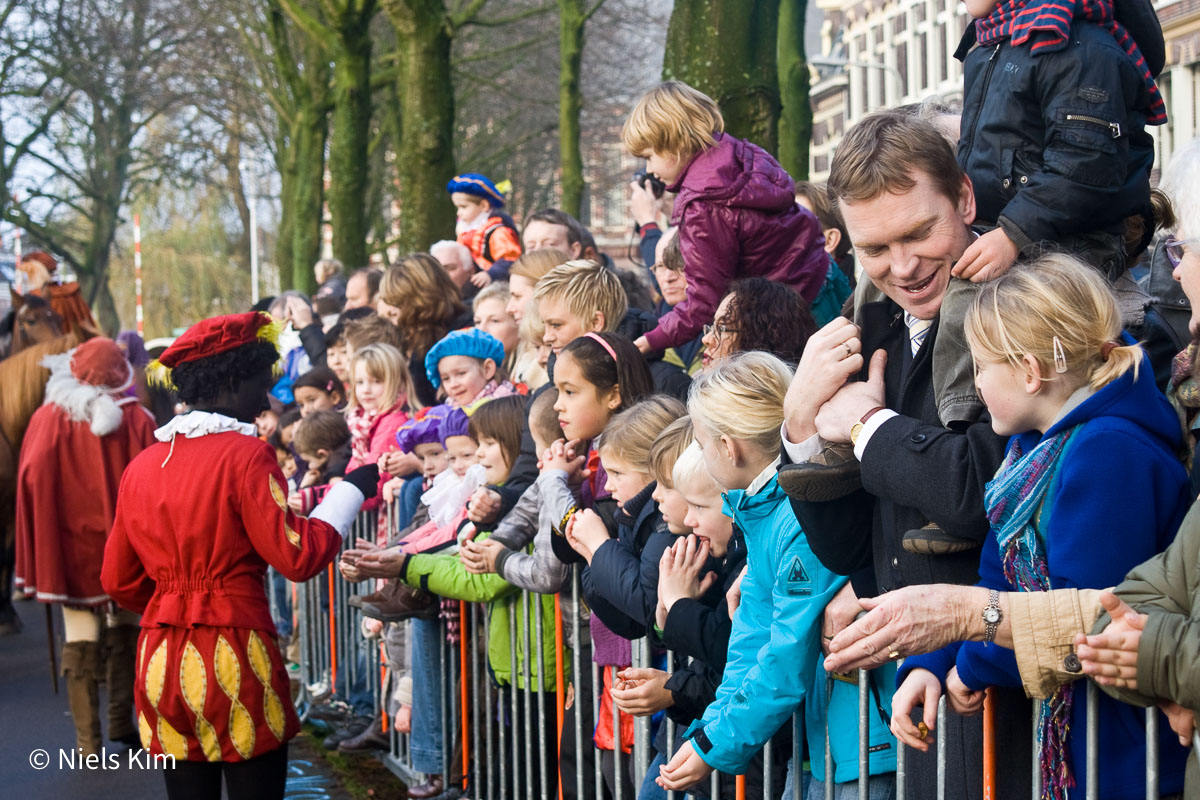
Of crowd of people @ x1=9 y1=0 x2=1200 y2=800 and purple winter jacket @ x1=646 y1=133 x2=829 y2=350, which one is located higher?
purple winter jacket @ x1=646 y1=133 x2=829 y2=350

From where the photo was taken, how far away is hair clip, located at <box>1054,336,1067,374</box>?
258 cm

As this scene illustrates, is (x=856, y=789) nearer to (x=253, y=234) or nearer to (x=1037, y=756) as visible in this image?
(x=1037, y=756)

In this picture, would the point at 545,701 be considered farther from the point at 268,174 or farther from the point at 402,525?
the point at 268,174

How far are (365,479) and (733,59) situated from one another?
11.8ft

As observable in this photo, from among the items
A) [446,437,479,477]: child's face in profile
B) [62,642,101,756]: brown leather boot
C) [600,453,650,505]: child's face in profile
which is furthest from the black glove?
[62,642,101,756]: brown leather boot

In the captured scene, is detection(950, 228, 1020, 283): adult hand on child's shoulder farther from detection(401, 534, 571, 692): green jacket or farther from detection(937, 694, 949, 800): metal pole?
detection(401, 534, 571, 692): green jacket

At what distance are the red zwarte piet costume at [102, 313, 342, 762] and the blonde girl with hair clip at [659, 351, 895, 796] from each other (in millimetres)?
1918

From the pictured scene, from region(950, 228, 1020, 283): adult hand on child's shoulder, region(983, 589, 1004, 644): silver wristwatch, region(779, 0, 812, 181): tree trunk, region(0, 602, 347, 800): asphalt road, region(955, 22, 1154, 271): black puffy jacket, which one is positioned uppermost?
region(779, 0, 812, 181): tree trunk

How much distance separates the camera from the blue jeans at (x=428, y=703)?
238 inches

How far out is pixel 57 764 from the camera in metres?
7.39

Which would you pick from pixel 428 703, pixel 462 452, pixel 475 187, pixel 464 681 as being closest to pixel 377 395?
pixel 462 452

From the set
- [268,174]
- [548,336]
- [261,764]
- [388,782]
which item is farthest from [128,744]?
[268,174]

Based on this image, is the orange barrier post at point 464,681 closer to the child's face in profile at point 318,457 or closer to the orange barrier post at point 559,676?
the orange barrier post at point 559,676

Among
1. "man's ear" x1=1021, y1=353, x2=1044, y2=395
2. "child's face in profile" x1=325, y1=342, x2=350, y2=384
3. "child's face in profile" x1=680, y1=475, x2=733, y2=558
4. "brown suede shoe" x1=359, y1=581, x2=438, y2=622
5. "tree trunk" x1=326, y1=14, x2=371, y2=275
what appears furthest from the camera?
"tree trunk" x1=326, y1=14, x2=371, y2=275
